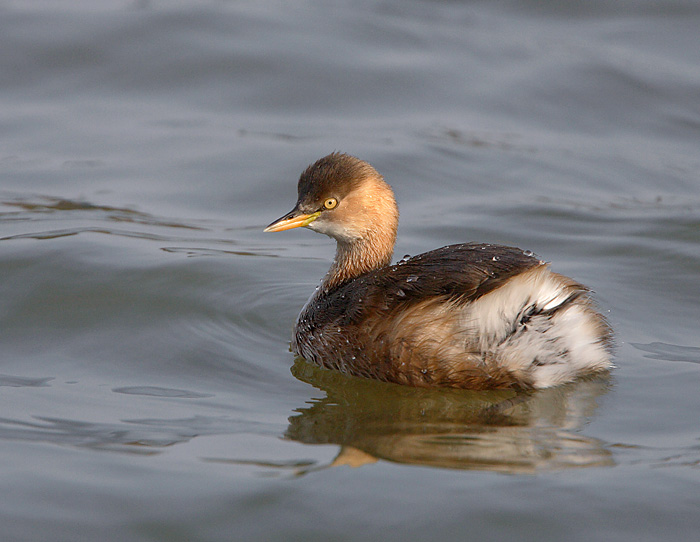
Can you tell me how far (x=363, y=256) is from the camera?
5.96m

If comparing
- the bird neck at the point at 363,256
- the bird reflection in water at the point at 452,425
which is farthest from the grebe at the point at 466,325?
the bird neck at the point at 363,256

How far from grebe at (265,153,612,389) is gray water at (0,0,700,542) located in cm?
14

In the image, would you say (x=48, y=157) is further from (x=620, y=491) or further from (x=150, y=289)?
(x=620, y=491)

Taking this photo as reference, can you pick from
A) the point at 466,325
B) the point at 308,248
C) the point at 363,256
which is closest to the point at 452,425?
the point at 466,325

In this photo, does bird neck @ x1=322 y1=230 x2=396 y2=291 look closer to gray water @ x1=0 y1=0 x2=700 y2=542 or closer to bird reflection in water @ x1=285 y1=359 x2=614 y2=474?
gray water @ x1=0 y1=0 x2=700 y2=542

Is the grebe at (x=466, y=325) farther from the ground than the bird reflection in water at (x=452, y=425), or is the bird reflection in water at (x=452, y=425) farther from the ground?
the grebe at (x=466, y=325)

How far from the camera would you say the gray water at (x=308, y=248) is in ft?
13.4

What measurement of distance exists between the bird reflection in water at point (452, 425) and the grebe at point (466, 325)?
78 millimetres

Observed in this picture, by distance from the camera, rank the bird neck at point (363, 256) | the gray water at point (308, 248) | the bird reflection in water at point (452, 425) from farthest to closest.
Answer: the bird neck at point (363, 256)
the bird reflection in water at point (452, 425)
the gray water at point (308, 248)

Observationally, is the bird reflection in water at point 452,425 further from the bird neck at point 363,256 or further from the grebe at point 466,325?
the bird neck at point 363,256

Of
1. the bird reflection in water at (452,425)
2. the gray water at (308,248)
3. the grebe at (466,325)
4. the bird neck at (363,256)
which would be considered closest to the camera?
the gray water at (308,248)

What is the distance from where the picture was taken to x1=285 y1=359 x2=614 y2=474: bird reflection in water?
172 inches

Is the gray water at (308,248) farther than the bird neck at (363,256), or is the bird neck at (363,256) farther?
the bird neck at (363,256)

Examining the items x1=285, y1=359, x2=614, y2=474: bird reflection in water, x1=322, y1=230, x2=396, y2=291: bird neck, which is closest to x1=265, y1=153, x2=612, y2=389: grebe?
x1=285, y1=359, x2=614, y2=474: bird reflection in water
